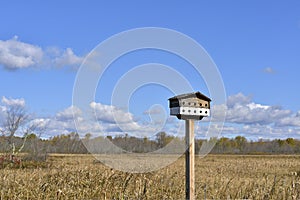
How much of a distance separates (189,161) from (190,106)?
808 mm

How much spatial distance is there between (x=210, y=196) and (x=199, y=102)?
183 centimetres

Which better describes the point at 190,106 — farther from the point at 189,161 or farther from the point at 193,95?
the point at 189,161

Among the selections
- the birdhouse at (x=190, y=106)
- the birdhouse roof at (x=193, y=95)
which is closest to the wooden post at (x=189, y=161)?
the birdhouse at (x=190, y=106)

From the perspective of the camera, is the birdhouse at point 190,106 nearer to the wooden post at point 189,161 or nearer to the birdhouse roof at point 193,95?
the birdhouse roof at point 193,95

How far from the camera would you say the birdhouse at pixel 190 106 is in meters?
6.75

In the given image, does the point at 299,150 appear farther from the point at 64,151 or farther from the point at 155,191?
the point at 155,191

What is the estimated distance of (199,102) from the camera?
693 centimetres

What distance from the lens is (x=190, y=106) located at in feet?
22.3

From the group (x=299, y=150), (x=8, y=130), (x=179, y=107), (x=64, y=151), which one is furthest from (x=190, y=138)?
(x=299, y=150)

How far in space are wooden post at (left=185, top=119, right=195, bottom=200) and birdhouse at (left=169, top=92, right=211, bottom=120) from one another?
12 cm

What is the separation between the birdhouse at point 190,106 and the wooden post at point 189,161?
12 cm

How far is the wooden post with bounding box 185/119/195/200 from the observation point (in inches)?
265

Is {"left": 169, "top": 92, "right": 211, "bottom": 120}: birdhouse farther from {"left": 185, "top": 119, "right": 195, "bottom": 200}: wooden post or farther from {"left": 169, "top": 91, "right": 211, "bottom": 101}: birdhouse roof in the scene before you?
{"left": 185, "top": 119, "right": 195, "bottom": 200}: wooden post

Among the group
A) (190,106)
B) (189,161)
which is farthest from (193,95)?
(189,161)
